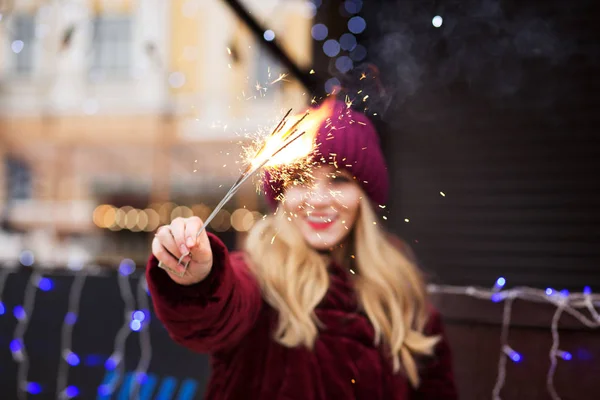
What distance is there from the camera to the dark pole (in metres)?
1.89

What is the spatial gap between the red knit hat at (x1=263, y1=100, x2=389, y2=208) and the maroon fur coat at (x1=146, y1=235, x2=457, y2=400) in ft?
0.65

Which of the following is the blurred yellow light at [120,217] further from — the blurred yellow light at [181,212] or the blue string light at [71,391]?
the blue string light at [71,391]

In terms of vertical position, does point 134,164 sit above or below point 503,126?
above

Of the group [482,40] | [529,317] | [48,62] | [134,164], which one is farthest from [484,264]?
[48,62]

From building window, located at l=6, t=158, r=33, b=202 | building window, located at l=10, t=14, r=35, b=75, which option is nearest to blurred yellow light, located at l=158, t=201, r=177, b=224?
building window, located at l=6, t=158, r=33, b=202

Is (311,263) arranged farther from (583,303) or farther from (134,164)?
(134,164)

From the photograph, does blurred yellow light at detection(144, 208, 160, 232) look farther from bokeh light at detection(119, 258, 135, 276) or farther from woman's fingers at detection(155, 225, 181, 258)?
woman's fingers at detection(155, 225, 181, 258)

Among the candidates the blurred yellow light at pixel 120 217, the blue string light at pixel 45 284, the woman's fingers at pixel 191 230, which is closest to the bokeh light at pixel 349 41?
the blue string light at pixel 45 284

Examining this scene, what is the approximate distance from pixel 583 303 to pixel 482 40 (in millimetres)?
1218

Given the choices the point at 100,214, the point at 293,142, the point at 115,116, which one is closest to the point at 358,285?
the point at 293,142

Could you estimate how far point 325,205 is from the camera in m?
1.21

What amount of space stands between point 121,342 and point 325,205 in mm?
1098

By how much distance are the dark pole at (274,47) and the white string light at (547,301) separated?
0.93 metres

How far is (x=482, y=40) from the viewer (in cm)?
229
